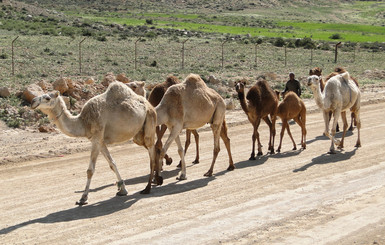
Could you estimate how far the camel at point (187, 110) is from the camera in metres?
15.3

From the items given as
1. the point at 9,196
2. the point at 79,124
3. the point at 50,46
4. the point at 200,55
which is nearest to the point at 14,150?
the point at 9,196

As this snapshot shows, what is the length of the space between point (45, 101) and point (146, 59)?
1258 inches

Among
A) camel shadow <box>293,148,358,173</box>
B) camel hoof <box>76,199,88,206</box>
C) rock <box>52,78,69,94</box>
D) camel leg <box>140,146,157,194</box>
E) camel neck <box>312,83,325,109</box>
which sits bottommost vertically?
camel shadow <box>293,148,358,173</box>

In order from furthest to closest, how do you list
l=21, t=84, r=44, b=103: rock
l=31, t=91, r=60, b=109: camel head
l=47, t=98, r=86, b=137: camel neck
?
l=21, t=84, r=44, b=103: rock → l=47, t=98, r=86, b=137: camel neck → l=31, t=91, r=60, b=109: camel head

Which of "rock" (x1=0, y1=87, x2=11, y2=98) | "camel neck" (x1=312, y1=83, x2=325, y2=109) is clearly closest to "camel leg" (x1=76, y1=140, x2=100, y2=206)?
"camel neck" (x1=312, y1=83, x2=325, y2=109)

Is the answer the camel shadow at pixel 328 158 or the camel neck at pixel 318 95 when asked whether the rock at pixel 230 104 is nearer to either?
the camel neck at pixel 318 95

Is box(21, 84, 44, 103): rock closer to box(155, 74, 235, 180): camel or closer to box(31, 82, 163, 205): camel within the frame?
box(155, 74, 235, 180): camel

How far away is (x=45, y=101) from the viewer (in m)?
12.8

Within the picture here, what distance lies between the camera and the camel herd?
524 inches

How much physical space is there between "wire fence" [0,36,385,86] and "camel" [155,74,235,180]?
16719 mm

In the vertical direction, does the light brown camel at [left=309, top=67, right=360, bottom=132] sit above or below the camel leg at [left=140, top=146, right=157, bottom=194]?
above

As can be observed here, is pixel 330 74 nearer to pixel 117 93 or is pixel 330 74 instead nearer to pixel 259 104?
pixel 259 104

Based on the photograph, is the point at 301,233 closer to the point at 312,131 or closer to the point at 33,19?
the point at 312,131

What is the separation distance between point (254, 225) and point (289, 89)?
39.6ft
